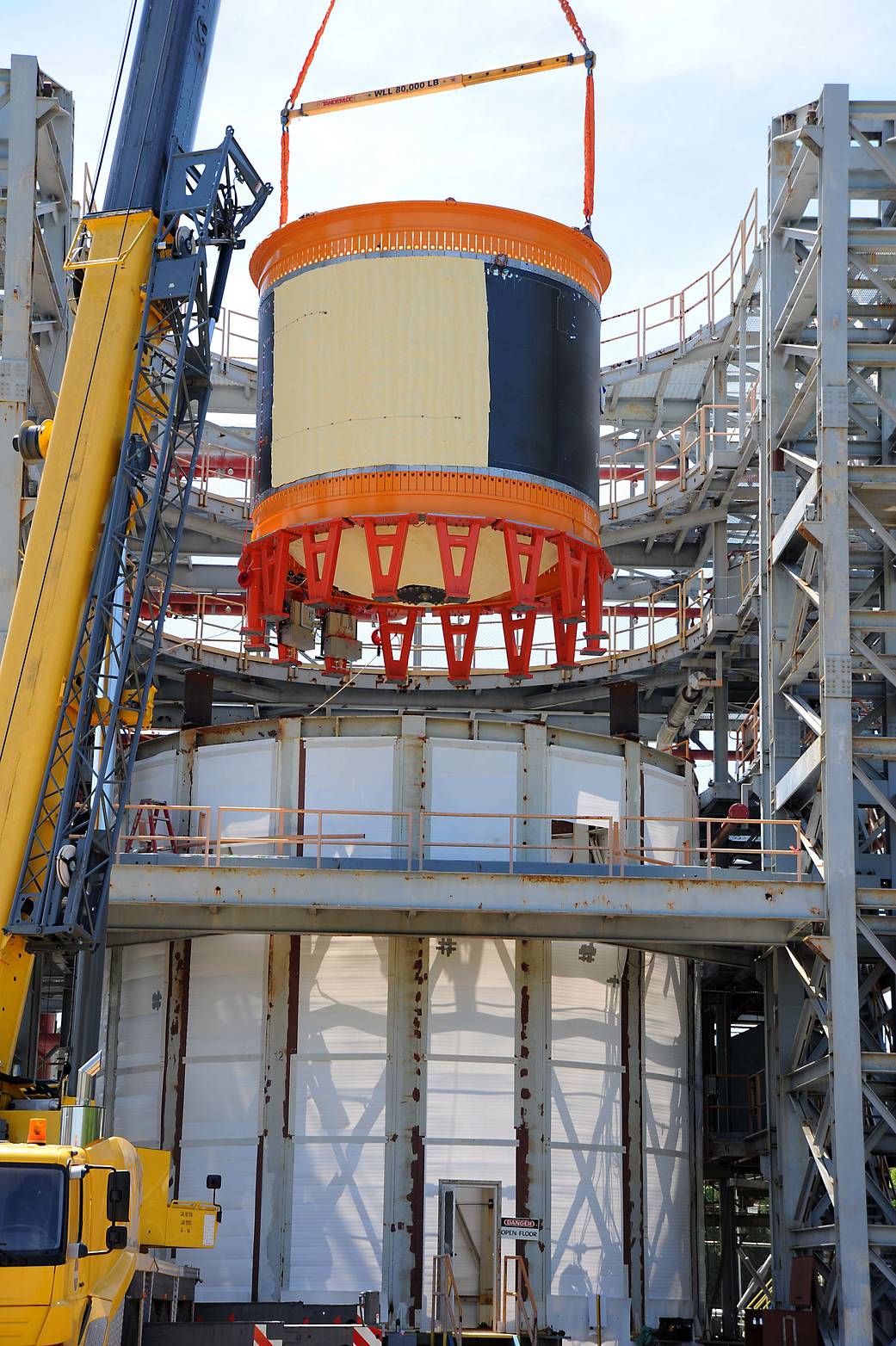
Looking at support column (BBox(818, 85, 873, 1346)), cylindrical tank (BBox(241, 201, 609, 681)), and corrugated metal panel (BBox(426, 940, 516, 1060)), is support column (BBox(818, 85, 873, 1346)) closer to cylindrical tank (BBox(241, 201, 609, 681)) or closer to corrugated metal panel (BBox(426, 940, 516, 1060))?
cylindrical tank (BBox(241, 201, 609, 681))

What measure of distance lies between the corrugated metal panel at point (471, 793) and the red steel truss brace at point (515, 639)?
245 centimetres

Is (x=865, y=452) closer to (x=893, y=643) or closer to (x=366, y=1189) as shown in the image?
(x=893, y=643)

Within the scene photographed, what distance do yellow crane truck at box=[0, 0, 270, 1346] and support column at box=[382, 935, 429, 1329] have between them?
19.5 ft

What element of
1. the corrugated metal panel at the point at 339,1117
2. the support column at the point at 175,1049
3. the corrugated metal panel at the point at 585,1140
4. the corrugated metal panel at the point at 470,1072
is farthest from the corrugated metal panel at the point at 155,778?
the corrugated metal panel at the point at 585,1140

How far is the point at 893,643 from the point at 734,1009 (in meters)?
16.3

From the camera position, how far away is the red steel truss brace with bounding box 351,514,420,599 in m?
29.3

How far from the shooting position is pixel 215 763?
31.6 m

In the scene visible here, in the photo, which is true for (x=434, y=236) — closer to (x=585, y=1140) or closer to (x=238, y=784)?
(x=238, y=784)

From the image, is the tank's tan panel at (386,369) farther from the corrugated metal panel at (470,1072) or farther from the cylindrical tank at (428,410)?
the corrugated metal panel at (470,1072)

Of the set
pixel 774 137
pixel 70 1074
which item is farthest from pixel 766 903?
pixel 774 137

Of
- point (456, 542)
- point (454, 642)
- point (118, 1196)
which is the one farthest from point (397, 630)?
point (118, 1196)

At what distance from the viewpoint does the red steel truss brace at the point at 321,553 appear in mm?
29375

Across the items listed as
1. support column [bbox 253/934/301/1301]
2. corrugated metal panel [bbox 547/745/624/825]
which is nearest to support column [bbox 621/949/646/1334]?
corrugated metal panel [bbox 547/745/624/825]

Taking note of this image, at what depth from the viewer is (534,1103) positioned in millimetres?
29344
